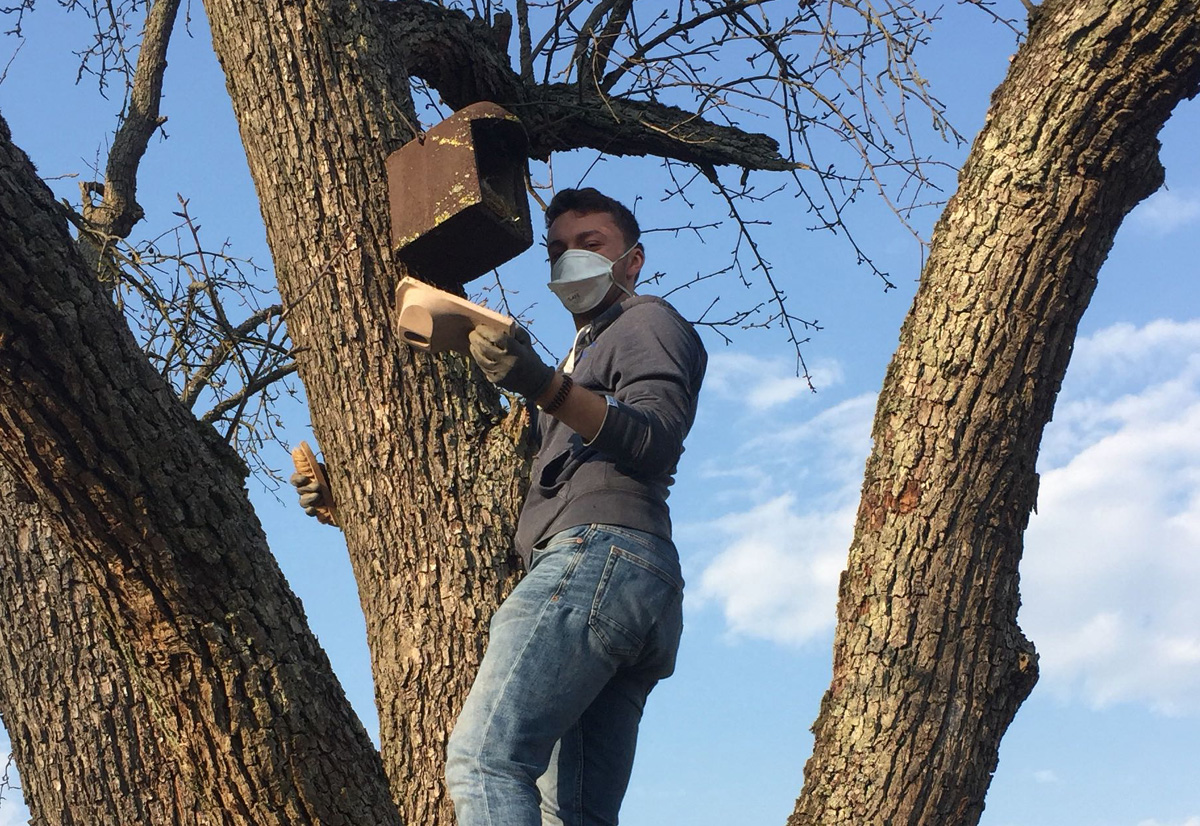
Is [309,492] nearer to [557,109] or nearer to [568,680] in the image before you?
[568,680]

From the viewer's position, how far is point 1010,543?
2.42m

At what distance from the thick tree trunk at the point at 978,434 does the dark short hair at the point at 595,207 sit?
2.69ft

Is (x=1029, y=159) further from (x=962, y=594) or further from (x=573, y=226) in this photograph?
(x=573, y=226)

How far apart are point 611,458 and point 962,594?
738 mm

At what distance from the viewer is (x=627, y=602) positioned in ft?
7.83

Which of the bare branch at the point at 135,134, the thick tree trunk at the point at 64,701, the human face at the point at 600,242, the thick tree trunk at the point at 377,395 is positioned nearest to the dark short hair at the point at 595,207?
the human face at the point at 600,242

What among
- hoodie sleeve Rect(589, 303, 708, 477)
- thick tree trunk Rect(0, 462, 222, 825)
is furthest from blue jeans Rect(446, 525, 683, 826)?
thick tree trunk Rect(0, 462, 222, 825)

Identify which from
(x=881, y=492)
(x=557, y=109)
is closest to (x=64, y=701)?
(x=881, y=492)

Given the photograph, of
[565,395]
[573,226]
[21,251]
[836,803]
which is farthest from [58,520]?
[836,803]

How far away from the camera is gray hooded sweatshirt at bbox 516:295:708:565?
7.77 feet

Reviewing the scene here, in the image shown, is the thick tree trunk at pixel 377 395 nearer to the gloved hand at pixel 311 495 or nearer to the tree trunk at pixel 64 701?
the gloved hand at pixel 311 495

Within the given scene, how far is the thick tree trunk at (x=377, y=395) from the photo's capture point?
9.12ft

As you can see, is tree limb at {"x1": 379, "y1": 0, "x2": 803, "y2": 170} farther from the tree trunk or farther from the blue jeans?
the blue jeans

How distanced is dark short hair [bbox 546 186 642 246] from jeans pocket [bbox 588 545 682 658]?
3.01 feet
